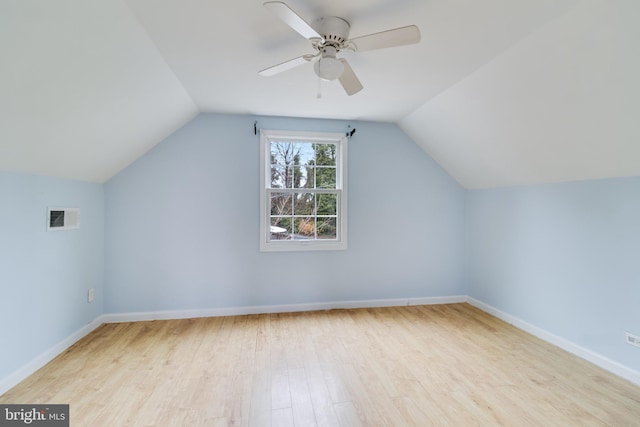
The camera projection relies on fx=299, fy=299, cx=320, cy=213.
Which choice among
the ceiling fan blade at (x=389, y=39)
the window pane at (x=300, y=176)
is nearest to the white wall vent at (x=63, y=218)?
the window pane at (x=300, y=176)

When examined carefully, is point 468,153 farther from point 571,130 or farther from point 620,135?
point 620,135

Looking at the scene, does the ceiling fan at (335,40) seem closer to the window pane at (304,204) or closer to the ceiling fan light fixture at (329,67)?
the ceiling fan light fixture at (329,67)

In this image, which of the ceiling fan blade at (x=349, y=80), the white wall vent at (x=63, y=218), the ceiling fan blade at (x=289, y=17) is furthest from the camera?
the white wall vent at (x=63, y=218)

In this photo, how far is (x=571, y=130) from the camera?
2.15 meters

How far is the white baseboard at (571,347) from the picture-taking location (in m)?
2.17

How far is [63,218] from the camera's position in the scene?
101 inches

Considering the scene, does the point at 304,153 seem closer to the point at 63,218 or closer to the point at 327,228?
the point at 327,228

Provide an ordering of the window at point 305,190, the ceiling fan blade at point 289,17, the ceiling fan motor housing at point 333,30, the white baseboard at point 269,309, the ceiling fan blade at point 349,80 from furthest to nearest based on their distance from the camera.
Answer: the window at point 305,190
the white baseboard at point 269,309
the ceiling fan blade at point 349,80
the ceiling fan motor housing at point 333,30
the ceiling fan blade at point 289,17

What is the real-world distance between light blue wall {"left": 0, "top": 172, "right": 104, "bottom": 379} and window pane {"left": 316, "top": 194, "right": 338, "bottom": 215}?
7.84 feet

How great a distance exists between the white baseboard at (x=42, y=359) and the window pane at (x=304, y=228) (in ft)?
7.50

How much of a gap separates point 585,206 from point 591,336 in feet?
3.49

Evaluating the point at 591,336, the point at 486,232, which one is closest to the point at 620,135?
the point at 591,336

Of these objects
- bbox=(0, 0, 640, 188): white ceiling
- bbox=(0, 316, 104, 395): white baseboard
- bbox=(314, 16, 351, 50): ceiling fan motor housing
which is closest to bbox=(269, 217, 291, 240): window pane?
bbox=(0, 0, 640, 188): white ceiling

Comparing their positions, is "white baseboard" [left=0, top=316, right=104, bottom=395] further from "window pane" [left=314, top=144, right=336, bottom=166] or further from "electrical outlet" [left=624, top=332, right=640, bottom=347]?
"electrical outlet" [left=624, top=332, right=640, bottom=347]
